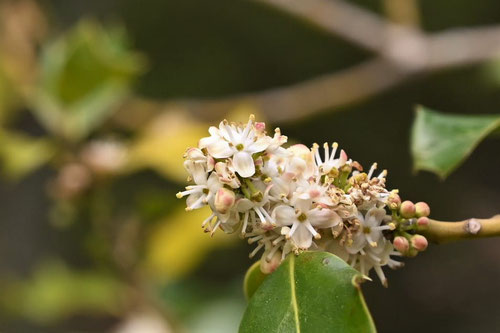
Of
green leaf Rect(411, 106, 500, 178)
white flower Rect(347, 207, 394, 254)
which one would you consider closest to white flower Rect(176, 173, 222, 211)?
white flower Rect(347, 207, 394, 254)

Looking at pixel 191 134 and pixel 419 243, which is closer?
pixel 419 243

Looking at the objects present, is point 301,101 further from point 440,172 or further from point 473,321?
point 473,321

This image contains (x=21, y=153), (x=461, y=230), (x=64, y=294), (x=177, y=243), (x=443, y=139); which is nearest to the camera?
(x=461, y=230)

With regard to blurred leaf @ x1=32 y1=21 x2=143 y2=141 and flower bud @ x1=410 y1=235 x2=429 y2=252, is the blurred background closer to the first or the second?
blurred leaf @ x1=32 y1=21 x2=143 y2=141

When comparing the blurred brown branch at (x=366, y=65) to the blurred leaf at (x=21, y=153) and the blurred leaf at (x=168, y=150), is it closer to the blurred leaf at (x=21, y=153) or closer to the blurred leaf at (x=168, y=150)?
the blurred leaf at (x=168, y=150)

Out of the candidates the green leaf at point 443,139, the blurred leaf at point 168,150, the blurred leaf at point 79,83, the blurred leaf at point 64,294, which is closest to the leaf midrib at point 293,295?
the green leaf at point 443,139

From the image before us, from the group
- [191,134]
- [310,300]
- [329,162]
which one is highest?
[191,134]

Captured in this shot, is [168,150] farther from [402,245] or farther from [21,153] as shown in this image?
[402,245]

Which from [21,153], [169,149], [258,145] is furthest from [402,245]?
[21,153]
